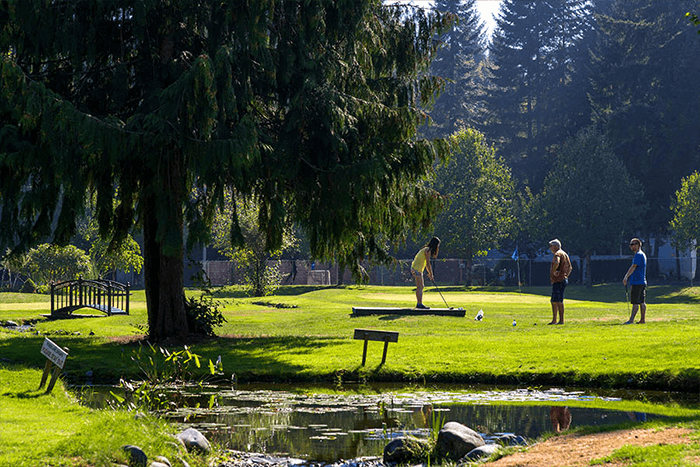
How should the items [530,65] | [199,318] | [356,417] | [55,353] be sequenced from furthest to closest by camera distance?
[530,65], [199,318], [356,417], [55,353]

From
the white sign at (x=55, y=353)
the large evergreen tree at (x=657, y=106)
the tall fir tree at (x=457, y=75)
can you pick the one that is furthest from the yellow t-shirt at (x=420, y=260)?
the tall fir tree at (x=457, y=75)

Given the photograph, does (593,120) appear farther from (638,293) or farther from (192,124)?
(192,124)

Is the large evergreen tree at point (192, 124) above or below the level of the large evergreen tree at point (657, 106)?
below

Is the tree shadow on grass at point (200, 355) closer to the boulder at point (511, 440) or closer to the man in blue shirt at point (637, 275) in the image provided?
the boulder at point (511, 440)

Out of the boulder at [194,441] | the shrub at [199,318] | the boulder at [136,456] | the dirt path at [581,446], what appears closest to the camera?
the boulder at [136,456]

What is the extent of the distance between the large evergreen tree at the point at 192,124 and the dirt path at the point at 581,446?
7.58 m

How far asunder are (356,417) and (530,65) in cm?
7397

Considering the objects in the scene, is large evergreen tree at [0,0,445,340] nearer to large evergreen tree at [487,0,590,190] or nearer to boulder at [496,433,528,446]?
boulder at [496,433,528,446]

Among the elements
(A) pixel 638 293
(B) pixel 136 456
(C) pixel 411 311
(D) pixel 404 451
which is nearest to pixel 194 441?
(B) pixel 136 456

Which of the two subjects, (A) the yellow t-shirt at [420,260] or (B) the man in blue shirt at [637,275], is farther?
(A) the yellow t-shirt at [420,260]

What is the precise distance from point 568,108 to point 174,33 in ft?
200

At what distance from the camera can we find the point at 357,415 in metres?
11.1

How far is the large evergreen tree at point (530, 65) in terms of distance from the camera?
78.3m

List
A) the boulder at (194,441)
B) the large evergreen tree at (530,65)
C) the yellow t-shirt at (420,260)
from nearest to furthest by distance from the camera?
the boulder at (194,441)
the yellow t-shirt at (420,260)
the large evergreen tree at (530,65)
